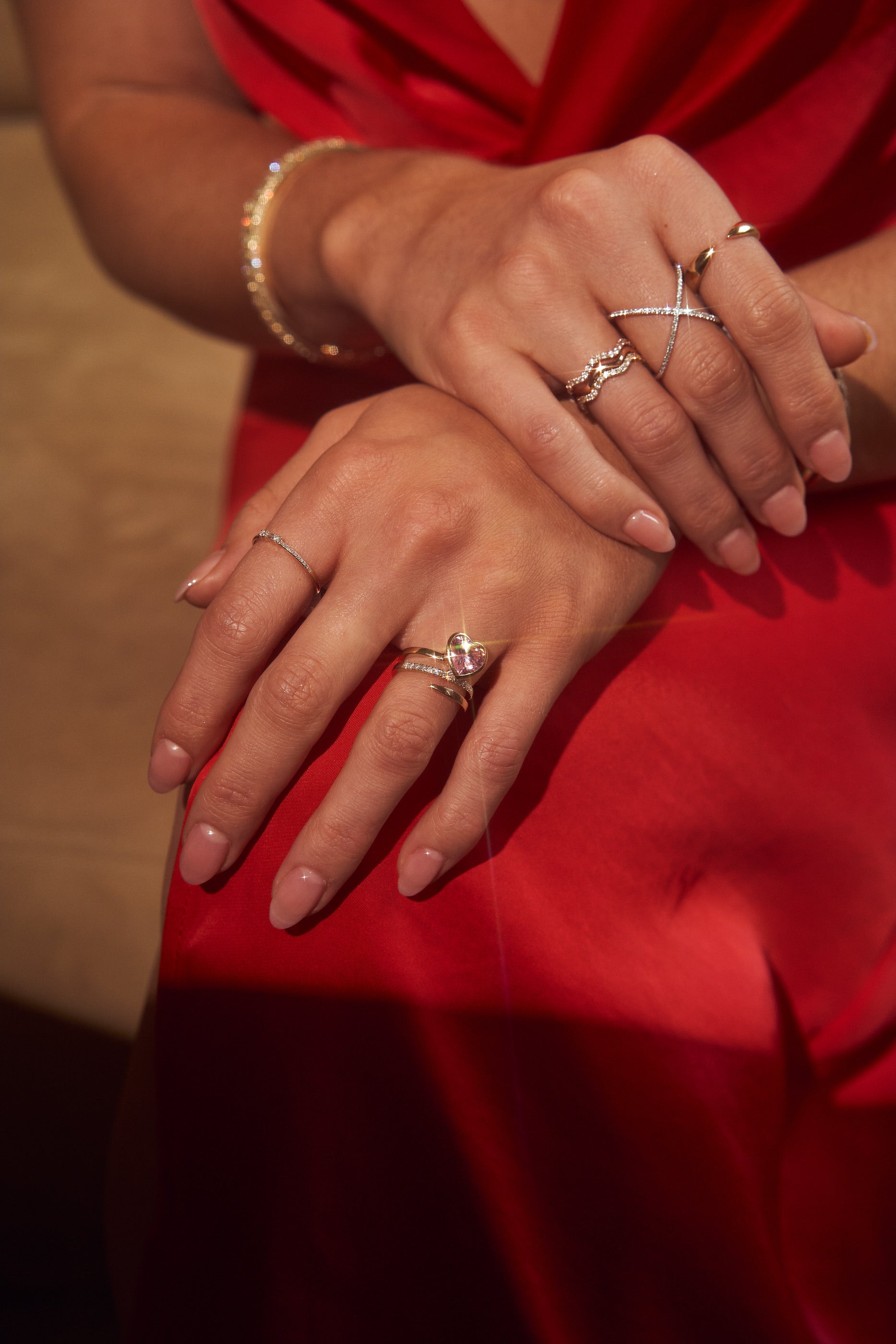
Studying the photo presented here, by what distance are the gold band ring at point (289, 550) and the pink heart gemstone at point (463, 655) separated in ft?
0.28

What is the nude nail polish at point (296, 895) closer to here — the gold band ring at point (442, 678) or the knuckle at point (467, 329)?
the gold band ring at point (442, 678)

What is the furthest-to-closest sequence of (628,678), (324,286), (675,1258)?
(324,286), (628,678), (675,1258)

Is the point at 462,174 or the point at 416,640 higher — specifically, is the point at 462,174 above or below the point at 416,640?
above

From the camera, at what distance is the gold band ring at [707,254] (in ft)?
1.52

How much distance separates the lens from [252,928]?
1.46 feet

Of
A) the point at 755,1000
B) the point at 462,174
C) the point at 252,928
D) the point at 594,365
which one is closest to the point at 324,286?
the point at 462,174

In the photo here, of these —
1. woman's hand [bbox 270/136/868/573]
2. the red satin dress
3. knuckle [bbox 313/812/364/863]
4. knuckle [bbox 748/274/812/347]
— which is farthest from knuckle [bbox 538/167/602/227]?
knuckle [bbox 313/812/364/863]

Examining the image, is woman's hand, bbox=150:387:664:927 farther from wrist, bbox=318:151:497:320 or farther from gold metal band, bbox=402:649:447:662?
wrist, bbox=318:151:497:320

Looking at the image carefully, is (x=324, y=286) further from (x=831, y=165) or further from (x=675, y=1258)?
(x=675, y=1258)

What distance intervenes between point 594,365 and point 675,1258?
462 mm

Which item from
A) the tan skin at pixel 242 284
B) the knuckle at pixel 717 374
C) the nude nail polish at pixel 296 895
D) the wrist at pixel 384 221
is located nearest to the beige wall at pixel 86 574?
the tan skin at pixel 242 284

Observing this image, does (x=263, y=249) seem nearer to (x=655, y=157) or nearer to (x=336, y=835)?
(x=655, y=157)

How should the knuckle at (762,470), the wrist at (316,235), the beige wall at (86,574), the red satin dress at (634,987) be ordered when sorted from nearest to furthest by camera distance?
1. the red satin dress at (634,987)
2. the knuckle at (762,470)
3. the wrist at (316,235)
4. the beige wall at (86,574)

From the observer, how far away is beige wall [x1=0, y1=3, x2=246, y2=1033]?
723mm
